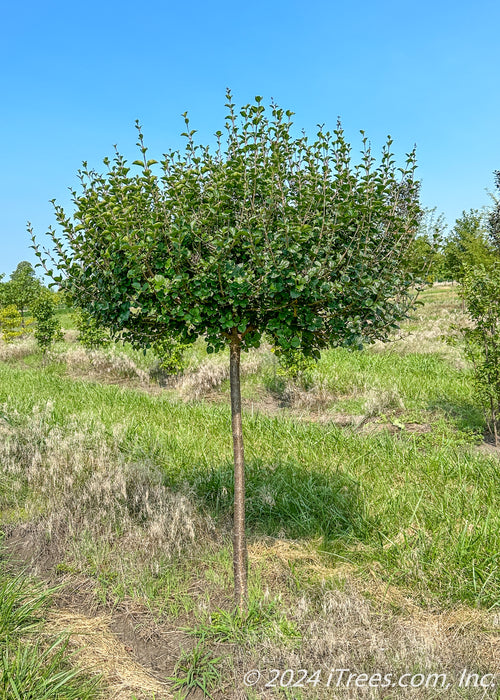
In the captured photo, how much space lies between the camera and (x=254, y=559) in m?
4.51

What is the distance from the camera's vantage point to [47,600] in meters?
4.14

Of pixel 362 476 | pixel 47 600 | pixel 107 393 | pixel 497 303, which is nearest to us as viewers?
pixel 47 600

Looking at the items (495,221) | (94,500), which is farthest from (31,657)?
(495,221)

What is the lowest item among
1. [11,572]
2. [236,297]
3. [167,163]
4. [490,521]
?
[11,572]

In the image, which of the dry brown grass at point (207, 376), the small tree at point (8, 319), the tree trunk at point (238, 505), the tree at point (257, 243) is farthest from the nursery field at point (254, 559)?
the small tree at point (8, 319)

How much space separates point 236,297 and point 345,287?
782mm

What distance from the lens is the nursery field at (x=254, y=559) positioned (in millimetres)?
3287

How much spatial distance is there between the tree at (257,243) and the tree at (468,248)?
1365cm

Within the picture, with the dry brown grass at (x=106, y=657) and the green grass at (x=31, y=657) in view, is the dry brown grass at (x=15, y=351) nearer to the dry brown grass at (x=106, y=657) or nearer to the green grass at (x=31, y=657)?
the green grass at (x=31, y=657)

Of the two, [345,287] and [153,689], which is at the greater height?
[345,287]

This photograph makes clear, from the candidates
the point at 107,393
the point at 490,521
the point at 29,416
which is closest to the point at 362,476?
the point at 490,521

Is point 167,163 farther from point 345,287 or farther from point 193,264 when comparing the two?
point 345,287

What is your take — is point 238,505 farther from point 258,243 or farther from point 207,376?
point 207,376

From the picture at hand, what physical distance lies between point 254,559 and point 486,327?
5477mm
